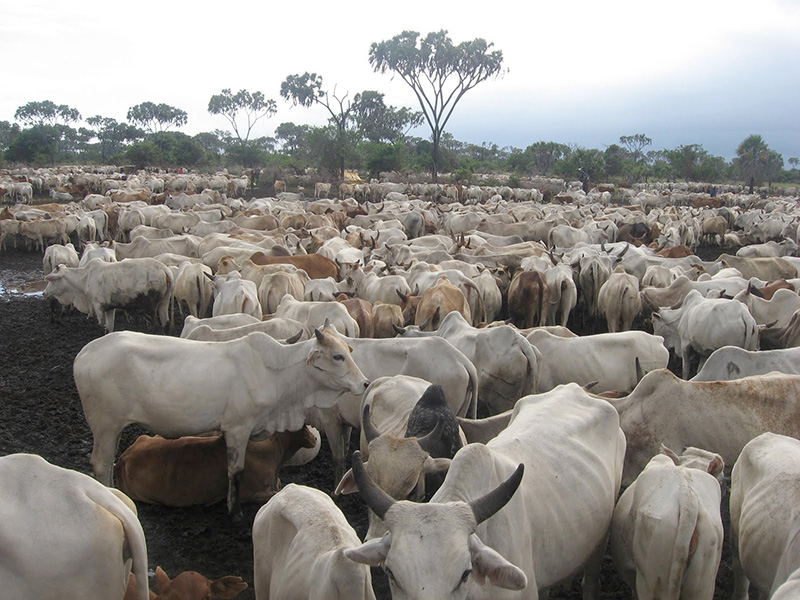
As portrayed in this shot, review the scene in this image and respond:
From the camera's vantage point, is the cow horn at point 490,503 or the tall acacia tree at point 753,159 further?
the tall acacia tree at point 753,159

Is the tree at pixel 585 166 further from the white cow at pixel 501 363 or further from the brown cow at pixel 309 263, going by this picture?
the white cow at pixel 501 363

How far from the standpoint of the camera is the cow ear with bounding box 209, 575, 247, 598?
407 cm

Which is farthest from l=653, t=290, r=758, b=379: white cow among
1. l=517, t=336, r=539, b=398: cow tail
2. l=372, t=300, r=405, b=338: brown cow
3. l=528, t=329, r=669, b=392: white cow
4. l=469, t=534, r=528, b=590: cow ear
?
l=469, t=534, r=528, b=590: cow ear

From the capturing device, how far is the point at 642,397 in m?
5.71

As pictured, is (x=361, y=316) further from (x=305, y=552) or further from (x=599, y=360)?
(x=305, y=552)

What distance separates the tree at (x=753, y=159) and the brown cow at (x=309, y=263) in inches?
2638

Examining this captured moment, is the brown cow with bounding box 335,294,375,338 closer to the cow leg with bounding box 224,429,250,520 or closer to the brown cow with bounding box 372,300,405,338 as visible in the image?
the brown cow with bounding box 372,300,405,338

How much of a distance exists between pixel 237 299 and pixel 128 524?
6.99 meters

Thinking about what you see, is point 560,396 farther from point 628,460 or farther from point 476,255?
point 476,255

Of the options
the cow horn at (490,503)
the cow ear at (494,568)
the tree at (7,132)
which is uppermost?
the tree at (7,132)

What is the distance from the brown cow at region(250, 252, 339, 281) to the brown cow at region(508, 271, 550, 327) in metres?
3.80

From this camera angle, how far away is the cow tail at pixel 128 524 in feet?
11.5

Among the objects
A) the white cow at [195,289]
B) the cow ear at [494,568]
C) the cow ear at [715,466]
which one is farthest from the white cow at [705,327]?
the white cow at [195,289]

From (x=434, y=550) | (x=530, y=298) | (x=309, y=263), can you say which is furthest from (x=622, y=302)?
(x=434, y=550)
